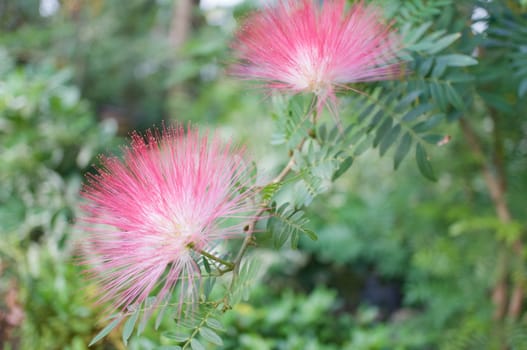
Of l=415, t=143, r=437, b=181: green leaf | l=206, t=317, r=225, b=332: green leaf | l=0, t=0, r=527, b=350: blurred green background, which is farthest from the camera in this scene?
l=0, t=0, r=527, b=350: blurred green background

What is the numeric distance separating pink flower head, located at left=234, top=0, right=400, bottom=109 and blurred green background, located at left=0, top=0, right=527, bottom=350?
0.08 metres

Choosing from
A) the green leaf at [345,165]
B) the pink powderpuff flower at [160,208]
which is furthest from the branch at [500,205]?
the pink powderpuff flower at [160,208]

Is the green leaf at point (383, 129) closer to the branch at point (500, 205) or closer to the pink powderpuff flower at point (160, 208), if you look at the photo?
the pink powderpuff flower at point (160, 208)

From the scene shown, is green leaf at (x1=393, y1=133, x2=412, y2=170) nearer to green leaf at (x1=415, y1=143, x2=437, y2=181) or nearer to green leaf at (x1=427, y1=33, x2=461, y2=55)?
green leaf at (x1=415, y1=143, x2=437, y2=181)

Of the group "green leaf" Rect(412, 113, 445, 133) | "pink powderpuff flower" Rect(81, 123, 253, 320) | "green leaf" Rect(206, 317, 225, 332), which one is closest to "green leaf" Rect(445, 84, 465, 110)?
"green leaf" Rect(412, 113, 445, 133)

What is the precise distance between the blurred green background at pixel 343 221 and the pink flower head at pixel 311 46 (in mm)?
76

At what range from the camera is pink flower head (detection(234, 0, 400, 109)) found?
657mm

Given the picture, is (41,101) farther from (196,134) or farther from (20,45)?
(196,134)

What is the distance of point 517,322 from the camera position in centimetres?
151

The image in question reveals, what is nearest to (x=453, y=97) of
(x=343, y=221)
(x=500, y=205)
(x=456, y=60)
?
(x=456, y=60)

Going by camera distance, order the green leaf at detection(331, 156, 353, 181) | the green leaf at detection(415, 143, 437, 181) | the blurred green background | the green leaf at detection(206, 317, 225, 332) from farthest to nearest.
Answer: the blurred green background
the green leaf at detection(415, 143, 437, 181)
the green leaf at detection(331, 156, 353, 181)
the green leaf at detection(206, 317, 225, 332)

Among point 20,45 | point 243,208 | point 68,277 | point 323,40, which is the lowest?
point 68,277

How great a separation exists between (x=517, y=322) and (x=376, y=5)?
4.02ft

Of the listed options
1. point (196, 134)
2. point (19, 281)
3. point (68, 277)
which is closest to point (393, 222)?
point (68, 277)
